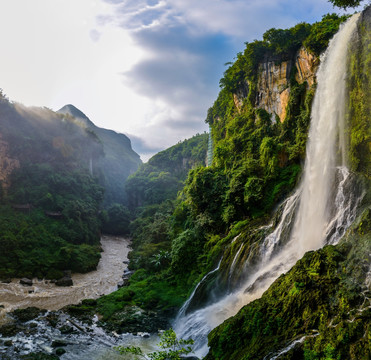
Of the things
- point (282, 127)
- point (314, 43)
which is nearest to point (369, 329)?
point (282, 127)

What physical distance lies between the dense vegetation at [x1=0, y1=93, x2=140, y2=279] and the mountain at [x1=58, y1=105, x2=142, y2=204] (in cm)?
1336

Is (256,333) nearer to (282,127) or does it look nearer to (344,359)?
(344,359)

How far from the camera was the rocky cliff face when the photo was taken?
774 inches

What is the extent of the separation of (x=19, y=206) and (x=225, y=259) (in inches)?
1024

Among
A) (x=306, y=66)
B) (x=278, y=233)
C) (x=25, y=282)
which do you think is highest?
(x=306, y=66)

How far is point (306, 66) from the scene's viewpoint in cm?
1992

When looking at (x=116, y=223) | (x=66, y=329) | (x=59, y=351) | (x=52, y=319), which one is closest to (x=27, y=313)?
(x=52, y=319)

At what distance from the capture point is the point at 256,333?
8609 millimetres

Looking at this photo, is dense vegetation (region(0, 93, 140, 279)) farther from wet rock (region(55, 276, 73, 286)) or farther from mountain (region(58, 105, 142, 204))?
mountain (region(58, 105, 142, 204))

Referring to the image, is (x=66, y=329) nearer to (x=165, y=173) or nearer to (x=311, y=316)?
(x=311, y=316)

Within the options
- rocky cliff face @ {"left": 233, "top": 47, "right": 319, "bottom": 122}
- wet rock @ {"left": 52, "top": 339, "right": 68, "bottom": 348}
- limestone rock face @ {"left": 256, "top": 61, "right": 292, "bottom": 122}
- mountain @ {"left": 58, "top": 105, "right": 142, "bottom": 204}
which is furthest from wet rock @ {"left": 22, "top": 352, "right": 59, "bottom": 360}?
mountain @ {"left": 58, "top": 105, "right": 142, "bottom": 204}

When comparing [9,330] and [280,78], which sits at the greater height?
[280,78]

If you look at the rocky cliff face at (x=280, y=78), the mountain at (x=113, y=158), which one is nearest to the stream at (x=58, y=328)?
the rocky cliff face at (x=280, y=78)

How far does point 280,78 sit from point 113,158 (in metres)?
85.6
